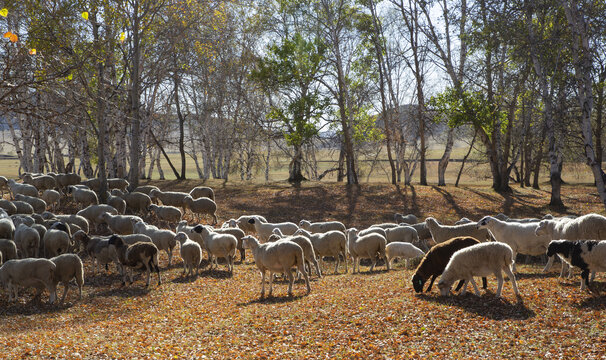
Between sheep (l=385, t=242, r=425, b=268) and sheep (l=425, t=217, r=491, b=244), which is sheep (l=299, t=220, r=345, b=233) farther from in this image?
sheep (l=425, t=217, r=491, b=244)

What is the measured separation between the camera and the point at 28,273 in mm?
12117

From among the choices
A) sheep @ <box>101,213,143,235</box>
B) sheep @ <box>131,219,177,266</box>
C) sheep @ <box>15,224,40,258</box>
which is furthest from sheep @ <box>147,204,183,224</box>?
sheep @ <box>15,224,40,258</box>

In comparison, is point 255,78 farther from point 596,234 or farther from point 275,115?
point 596,234

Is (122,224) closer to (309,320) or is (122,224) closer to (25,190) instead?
(25,190)

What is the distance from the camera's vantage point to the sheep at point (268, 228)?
18.9 m

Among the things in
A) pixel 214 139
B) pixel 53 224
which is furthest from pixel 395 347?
pixel 214 139

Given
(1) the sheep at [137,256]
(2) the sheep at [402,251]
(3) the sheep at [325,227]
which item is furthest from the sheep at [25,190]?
(2) the sheep at [402,251]

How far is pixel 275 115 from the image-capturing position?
38.4 metres

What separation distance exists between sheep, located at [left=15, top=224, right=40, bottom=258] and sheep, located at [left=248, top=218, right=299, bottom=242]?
7.33 meters

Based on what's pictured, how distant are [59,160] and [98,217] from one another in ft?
82.8

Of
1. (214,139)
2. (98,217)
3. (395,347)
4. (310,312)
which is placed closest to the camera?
(395,347)

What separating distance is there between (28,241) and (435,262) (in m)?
11.8

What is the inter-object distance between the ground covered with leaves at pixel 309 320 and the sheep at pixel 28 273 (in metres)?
0.57

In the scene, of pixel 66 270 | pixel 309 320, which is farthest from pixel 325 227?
pixel 66 270
